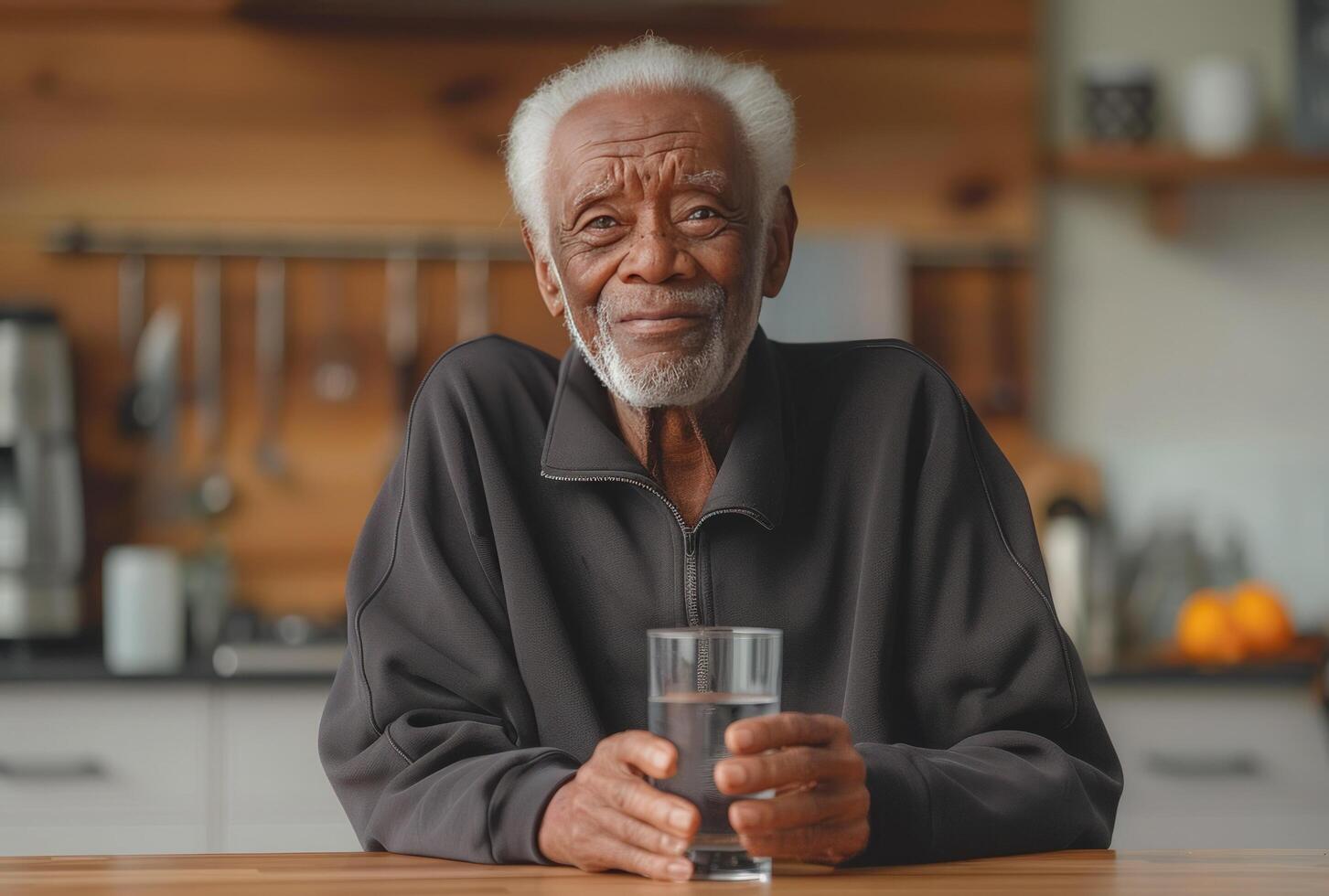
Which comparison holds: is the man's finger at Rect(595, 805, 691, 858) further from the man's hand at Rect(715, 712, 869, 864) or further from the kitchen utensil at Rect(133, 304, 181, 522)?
the kitchen utensil at Rect(133, 304, 181, 522)

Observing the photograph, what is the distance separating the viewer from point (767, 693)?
83cm

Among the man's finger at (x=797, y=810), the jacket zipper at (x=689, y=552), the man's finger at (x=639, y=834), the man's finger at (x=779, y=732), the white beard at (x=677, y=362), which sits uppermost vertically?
the white beard at (x=677, y=362)

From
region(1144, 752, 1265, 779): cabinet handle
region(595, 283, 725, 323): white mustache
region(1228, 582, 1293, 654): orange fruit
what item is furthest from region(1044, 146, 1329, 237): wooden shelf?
region(595, 283, 725, 323): white mustache

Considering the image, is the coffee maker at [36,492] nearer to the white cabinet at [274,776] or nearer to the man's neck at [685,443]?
the white cabinet at [274,776]

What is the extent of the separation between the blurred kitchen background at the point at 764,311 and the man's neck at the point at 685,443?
1441 mm

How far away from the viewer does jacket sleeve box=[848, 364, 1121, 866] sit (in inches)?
37.5

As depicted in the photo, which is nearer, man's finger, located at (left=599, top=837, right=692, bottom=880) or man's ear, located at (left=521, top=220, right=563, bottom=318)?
man's finger, located at (left=599, top=837, right=692, bottom=880)

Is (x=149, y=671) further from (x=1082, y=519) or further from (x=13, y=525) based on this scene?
(x=1082, y=519)

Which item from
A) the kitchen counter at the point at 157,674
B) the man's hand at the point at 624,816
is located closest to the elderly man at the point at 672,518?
the man's hand at the point at 624,816

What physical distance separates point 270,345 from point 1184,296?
1.75 metres

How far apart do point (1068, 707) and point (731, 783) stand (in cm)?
42

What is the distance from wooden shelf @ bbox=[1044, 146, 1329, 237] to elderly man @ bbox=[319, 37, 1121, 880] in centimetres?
166

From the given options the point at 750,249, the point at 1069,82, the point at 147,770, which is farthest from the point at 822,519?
the point at 1069,82

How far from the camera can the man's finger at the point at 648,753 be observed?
2.70ft
